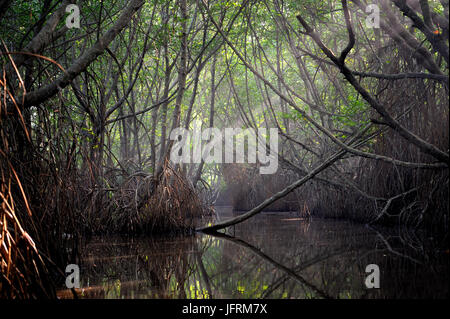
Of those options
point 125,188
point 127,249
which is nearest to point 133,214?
point 125,188

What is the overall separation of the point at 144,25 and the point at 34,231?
18.3 feet

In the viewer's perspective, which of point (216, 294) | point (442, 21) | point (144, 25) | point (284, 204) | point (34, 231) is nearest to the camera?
point (216, 294)

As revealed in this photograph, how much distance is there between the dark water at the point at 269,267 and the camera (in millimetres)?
1934

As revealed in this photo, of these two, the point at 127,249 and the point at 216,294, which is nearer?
the point at 216,294

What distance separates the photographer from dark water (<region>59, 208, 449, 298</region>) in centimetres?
193

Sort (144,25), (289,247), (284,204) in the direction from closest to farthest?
(289,247)
(144,25)
(284,204)

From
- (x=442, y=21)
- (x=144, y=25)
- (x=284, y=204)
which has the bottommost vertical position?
(x=284, y=204)

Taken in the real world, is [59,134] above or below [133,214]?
above

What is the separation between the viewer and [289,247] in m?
3.38

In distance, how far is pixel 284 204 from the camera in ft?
29.5

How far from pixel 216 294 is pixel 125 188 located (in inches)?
135

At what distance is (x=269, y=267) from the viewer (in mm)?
2547
